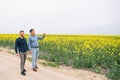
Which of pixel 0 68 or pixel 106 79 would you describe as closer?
pixel 106 79

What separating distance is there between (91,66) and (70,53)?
2804 mm

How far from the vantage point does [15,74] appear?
12.8 metres

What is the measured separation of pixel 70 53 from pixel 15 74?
5954mm

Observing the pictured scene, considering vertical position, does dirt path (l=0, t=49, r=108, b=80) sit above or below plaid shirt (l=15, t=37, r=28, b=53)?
below

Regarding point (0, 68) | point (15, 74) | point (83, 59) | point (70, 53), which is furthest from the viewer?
point (70, 53)

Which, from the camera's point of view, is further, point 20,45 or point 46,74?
point 46,74

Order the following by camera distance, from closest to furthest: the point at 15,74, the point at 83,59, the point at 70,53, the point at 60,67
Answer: the point at 15,74 < the point at 60,67 < the point at 83,59 < the point at 70,53

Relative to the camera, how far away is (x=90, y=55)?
667 inches

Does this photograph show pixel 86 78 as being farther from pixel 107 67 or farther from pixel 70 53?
pixel 70 53

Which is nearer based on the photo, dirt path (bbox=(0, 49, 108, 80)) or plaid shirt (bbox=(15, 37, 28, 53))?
dirt path (bbox=(0, 49, 108, 80))

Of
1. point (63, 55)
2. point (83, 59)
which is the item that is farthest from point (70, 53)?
point (83, 59)

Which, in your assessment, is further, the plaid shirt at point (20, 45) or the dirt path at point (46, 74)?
the plaid shirt at point (20, 45)

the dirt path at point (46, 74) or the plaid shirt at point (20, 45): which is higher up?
the plaid shirt at point (20, 45)

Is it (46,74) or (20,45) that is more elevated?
(20,45)
